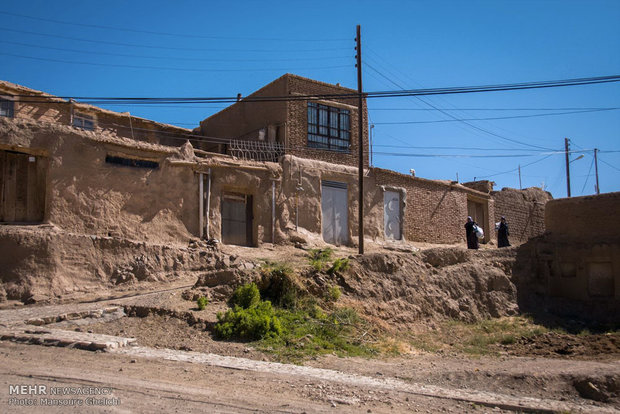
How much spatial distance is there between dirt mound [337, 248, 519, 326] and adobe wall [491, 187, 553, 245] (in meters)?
11.9

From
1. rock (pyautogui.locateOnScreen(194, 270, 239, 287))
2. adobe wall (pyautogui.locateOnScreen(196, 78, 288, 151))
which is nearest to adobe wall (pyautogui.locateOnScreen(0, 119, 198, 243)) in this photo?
rock (pyautogui.locateOnScreen(194, 270, 239, 287))

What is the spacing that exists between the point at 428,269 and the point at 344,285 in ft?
9.65

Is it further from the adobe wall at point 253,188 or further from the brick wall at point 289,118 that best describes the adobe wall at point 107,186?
the brick wall at point 289,118

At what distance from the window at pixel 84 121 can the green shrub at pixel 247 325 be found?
11.8m

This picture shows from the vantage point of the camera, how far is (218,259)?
16.1m

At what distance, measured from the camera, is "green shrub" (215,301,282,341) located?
10.5m

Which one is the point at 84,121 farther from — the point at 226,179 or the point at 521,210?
the point at 521,210

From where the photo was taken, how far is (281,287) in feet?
41.0

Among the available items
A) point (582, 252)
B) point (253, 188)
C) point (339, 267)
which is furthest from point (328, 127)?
point (582, 252)

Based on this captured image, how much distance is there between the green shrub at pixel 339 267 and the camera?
1345cm

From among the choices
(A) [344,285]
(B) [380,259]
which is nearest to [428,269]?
(B) [380,259]

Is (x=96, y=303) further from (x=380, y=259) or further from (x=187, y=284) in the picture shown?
(x=380, y=259)

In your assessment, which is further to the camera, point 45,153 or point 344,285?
point 45,153

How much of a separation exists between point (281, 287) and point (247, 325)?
82.3 inches
